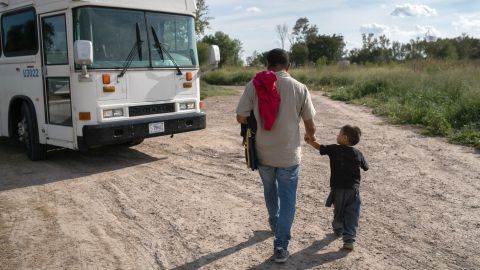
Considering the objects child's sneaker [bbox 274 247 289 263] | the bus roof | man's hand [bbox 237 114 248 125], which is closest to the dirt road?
child's sneaker [bbox 274 247 289 263]

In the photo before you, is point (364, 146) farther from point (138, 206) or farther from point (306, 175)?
point (138, 206)

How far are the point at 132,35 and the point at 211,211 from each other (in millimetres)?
3662

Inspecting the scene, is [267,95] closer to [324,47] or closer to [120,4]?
[120,4]

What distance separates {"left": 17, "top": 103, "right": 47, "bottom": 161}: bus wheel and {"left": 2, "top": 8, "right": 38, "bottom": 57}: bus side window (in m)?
1.05

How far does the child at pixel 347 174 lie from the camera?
14.8ft

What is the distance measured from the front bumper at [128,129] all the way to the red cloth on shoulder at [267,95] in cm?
409

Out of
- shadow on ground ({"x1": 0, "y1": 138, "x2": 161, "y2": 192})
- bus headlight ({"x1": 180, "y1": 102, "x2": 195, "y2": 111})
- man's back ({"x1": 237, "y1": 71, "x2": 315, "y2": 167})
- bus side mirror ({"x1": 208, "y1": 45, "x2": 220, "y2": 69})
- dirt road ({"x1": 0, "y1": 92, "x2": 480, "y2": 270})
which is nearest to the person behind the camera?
man's back ({"x1": 237, "y1": 71, "x2": 315, "y2": 167})

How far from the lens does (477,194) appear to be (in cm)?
627

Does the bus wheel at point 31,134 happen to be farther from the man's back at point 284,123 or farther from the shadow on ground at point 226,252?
the man's back at point 284,123

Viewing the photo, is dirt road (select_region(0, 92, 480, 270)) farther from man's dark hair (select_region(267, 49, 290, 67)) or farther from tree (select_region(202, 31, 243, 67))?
tree (select_region(202, 31, 243, 67))

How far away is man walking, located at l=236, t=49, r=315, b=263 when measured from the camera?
13.6ft

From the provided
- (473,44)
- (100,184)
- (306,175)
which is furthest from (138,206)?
(473,44)

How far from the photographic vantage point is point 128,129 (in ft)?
25.6

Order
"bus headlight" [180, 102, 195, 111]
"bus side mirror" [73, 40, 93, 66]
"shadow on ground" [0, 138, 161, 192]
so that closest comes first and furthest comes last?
"bus side mirror" [73, 40, 93, 66] → "shadow on ground" [0, 138, 161, 192] → "bus headlight" [180, 102, 195, 111]
